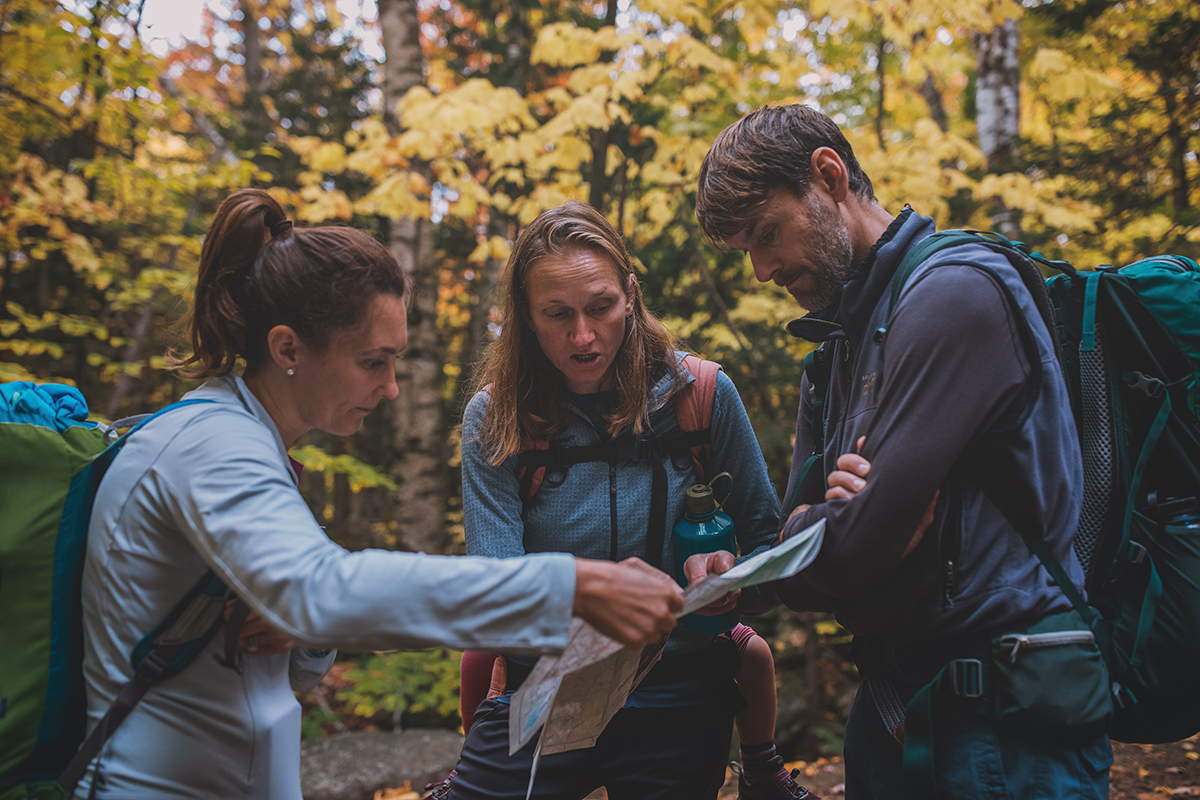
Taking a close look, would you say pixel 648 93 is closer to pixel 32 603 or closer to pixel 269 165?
pixel 32 603

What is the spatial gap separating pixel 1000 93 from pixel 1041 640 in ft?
22.6

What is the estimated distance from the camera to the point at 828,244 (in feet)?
6.11

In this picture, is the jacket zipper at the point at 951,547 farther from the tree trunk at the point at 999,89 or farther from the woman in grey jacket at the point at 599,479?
the tree trunk at the point at 999,89

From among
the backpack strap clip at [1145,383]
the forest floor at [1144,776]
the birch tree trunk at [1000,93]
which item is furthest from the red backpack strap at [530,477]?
the birch tree trunk at [1000,93]

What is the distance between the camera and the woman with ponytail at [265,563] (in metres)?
1.18

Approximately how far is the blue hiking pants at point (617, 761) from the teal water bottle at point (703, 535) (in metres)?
0.31

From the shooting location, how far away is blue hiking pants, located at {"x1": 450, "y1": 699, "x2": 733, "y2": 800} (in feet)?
6.39

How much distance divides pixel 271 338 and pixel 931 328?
148 cm

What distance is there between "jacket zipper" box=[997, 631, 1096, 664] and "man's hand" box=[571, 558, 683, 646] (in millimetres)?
721

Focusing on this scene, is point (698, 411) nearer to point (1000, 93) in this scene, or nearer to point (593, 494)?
point (593, 494)

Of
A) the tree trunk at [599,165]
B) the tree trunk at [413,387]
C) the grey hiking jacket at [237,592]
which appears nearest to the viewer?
the grey hiking jacket at [237,592]

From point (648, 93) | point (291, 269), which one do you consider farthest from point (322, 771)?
point (648, 93)

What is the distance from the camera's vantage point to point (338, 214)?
20.9 feet

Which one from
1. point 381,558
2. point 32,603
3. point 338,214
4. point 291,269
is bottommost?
point 32,603
